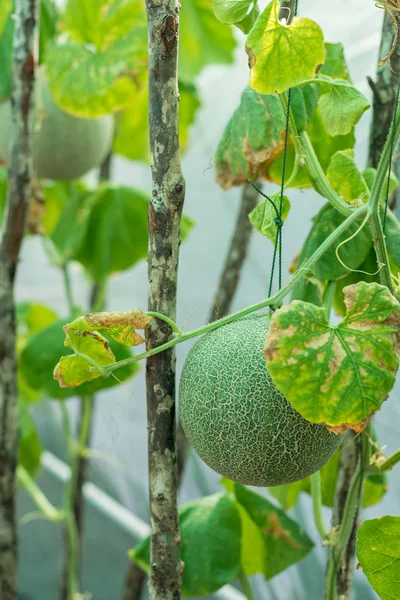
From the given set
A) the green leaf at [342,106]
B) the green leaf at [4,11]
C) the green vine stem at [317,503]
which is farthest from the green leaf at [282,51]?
the green leaf at [4,11]

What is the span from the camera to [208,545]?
77cm

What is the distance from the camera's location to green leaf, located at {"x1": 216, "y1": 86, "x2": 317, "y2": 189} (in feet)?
1.92

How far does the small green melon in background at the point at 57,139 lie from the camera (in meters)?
1.05

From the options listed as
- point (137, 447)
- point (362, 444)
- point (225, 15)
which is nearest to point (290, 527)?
point (362, 444)

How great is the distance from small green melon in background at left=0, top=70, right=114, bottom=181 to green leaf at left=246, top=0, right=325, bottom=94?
626 mm

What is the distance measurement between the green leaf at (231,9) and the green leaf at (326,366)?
0.23 meters

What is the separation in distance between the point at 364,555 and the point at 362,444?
13 cm

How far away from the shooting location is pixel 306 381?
430 mm

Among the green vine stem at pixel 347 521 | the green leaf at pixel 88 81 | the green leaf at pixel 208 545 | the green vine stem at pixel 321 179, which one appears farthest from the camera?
the green leaf at pixel 88 81

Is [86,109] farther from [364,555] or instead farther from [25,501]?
[25,501]

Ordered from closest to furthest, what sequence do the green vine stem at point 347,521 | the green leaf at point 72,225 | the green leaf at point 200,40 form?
the green vine stem at point 347,521
the green leaf at point 72,225
the green leaf at point 200,40

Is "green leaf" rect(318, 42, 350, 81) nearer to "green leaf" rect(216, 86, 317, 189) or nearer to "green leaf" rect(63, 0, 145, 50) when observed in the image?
"green leaf" rect(216, 86, 317, 189)

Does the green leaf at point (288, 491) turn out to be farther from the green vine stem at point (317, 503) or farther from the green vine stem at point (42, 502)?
the green vine stem at point (42, 502)

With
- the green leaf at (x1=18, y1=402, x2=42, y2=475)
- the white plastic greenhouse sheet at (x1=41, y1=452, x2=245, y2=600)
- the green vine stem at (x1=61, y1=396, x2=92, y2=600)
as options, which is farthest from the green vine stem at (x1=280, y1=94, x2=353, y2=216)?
the white plastic greenhouse sheet at (x1=41, y1=452, x2=245, y2=600)
